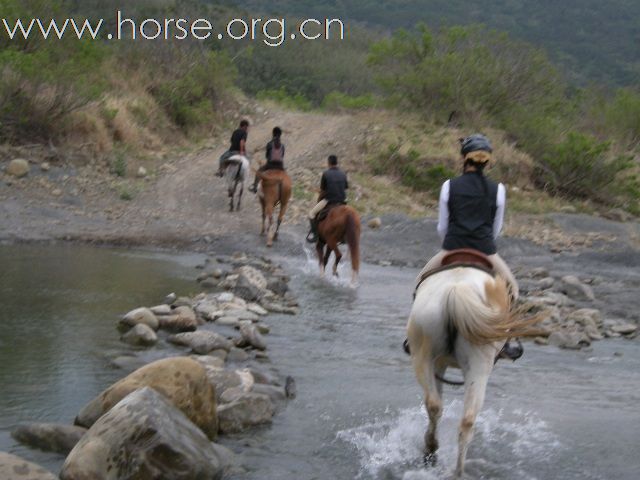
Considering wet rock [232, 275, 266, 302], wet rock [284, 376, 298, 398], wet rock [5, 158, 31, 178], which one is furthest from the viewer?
wet rock [5, 158, 31, 178]

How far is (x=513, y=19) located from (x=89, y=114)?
12327cm

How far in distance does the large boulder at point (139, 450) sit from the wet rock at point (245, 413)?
1086mm

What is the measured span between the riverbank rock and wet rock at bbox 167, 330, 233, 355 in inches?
156

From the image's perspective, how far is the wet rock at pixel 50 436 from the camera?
6.24 meters

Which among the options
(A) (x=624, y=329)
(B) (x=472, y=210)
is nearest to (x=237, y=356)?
(B) (x=472, y=210)

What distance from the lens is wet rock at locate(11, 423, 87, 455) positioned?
6.24 metres

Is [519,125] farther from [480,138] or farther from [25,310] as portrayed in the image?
[480,138]

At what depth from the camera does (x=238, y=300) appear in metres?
12.0

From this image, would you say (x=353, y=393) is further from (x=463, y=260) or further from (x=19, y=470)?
(x=19, y=470)

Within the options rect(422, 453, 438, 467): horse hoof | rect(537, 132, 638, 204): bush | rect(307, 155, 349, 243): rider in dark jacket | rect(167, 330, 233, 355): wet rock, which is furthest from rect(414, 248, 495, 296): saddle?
rect(537, 132, 638, 204): bush

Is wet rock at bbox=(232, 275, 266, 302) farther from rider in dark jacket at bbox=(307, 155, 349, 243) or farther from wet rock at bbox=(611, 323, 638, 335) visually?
wet rock at bbox=(611, 323, 638, 335)

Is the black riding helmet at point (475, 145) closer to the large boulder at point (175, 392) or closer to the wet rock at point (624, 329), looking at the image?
the large boulder at point (175, 392)

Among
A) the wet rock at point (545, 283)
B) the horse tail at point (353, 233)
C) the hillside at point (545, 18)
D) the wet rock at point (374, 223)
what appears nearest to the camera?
the horse tail at point (353, 233)

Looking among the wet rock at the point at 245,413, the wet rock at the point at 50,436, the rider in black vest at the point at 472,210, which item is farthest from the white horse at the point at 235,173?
the wet rock at the point at 50,436
